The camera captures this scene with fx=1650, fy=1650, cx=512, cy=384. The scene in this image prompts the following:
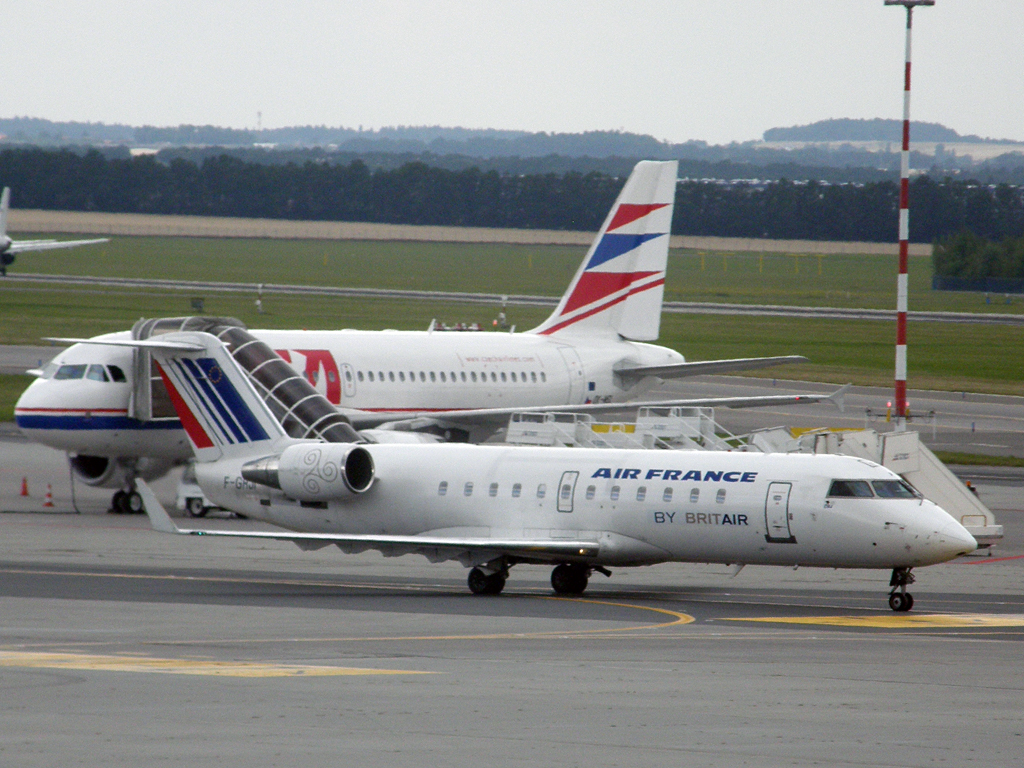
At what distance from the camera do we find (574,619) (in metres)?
27.4

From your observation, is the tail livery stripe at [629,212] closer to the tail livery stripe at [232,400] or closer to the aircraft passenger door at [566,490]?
the tail livery stripe at [232,400]

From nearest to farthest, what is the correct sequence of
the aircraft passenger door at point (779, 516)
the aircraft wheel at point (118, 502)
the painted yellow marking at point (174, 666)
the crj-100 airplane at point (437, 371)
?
1. the painted yellow marking at point (174, 666)
2. the aircraft passenger door at point (779, 516)
3. the crj-100 airplane at point (437, 371)
4. the aircraft wheel at point (118, 502)

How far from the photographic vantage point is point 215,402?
35.9 metres

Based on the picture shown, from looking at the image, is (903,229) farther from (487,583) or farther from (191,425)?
(191,425)

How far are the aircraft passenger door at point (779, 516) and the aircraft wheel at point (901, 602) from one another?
2.00 meters

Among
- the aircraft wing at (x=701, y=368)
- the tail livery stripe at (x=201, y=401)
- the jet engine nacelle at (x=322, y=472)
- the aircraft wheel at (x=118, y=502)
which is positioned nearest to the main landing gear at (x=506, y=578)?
the jet engine nacelle at (x=322, y=472)

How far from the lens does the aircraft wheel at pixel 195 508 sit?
43531 mm

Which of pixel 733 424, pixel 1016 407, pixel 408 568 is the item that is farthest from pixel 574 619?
pixel 1016 407

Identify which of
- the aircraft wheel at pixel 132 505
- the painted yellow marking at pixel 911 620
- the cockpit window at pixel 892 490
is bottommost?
the aircraft wheel at pixel 132 505

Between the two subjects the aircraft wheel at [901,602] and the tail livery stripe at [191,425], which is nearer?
the aircraft wheel at [901,602]

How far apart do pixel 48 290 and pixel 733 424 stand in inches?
3181

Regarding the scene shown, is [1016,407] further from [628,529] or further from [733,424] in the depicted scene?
[628,529]

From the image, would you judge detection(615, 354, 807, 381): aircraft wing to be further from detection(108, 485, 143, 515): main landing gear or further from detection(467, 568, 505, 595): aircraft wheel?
detection(108, 485, 143, 515): main landing gear

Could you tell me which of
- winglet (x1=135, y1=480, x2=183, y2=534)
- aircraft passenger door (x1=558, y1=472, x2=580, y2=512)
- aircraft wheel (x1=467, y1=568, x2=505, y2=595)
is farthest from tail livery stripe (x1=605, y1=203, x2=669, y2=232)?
winglet (x1=135, y1=480, x2=183, y2=534)
